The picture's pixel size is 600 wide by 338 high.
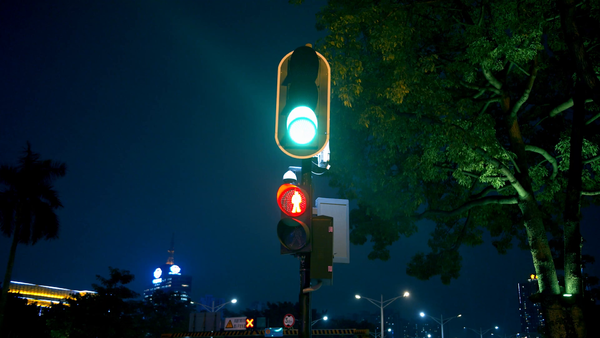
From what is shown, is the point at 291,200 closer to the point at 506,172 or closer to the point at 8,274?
the point at 506,172

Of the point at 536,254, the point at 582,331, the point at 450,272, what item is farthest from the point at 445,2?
the point at 450,272

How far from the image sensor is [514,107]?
14547 mm

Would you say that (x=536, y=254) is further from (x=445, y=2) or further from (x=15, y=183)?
(x=15, y=183)

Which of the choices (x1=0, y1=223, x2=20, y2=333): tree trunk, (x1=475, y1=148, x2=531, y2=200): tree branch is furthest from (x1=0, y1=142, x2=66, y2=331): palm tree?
(x1=475, y1=148, x2=531, y2=200): tree branch

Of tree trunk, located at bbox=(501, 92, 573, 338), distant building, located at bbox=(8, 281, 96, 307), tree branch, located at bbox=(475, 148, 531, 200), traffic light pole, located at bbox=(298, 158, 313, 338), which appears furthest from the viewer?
distant building, located at bbox=(8, 281, 96, 307)

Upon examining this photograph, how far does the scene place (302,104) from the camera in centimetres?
340

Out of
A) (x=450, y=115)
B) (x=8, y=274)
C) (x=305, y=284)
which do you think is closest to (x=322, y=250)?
(x=305, y=284)

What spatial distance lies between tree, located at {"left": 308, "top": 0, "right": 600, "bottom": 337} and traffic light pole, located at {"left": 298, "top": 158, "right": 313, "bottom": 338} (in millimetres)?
8970

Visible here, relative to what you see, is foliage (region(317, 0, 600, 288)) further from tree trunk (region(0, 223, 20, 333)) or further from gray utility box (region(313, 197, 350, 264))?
tree trunk (region(0, 223, 20, 333))

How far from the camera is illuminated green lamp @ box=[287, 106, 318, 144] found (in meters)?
3.30

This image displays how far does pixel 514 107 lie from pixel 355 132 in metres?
5.64

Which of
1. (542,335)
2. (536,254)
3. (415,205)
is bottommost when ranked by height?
(542,335)

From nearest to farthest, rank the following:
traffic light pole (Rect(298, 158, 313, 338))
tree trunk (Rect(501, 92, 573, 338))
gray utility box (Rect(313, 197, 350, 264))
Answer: traffic light pole (Rect(298, 158, 313, 338)) → gray utility box (Rect(313, 197, 350, 264)) → tree trunk (Rect(501, 92, 573, 338))

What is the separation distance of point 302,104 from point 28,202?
3049 cm
